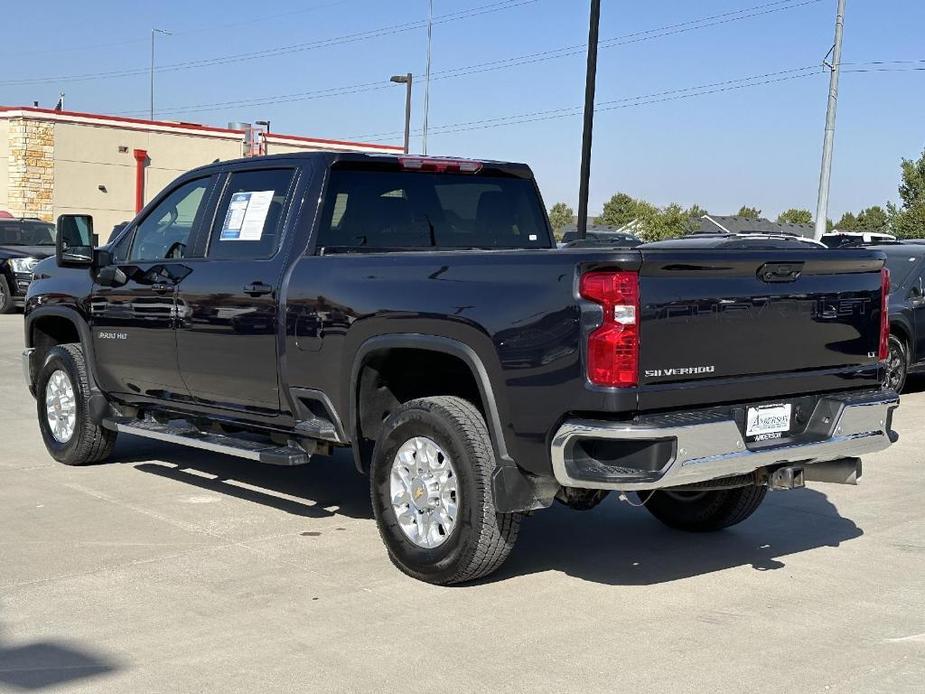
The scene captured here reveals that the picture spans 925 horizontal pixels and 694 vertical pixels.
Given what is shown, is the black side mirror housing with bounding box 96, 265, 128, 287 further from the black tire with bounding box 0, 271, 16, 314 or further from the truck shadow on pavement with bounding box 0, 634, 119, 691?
the black tire with bounding box 0, 271, 16, 314

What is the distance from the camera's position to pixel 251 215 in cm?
723

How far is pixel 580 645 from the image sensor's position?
16.5 ft

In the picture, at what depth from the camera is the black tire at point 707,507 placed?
685 cm

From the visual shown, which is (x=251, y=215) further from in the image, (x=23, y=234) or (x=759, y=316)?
(x=23, y=234)

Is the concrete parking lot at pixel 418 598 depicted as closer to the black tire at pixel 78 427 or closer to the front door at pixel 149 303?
the black tire at pixel 78 427

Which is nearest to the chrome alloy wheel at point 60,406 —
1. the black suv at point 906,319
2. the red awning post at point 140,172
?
the black suv at point 906,319

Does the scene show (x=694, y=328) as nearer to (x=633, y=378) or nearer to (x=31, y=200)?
(x=633, y=378)

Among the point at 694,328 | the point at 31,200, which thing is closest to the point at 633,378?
the point at 694,328

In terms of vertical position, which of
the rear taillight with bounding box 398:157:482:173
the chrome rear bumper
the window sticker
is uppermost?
the rear taillight with bounding box 398:157:482:173

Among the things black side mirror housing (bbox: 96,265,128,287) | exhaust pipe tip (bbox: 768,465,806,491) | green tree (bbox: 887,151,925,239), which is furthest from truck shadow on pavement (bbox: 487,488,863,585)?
green tree (bbox: 887,151,925,239)

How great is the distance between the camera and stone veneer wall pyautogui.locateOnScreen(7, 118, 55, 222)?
126 feet

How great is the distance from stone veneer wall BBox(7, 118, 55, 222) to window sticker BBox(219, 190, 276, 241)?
33319mm

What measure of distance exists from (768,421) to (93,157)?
3756 cm

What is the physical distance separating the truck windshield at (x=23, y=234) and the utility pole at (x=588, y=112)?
1051 centimetres
